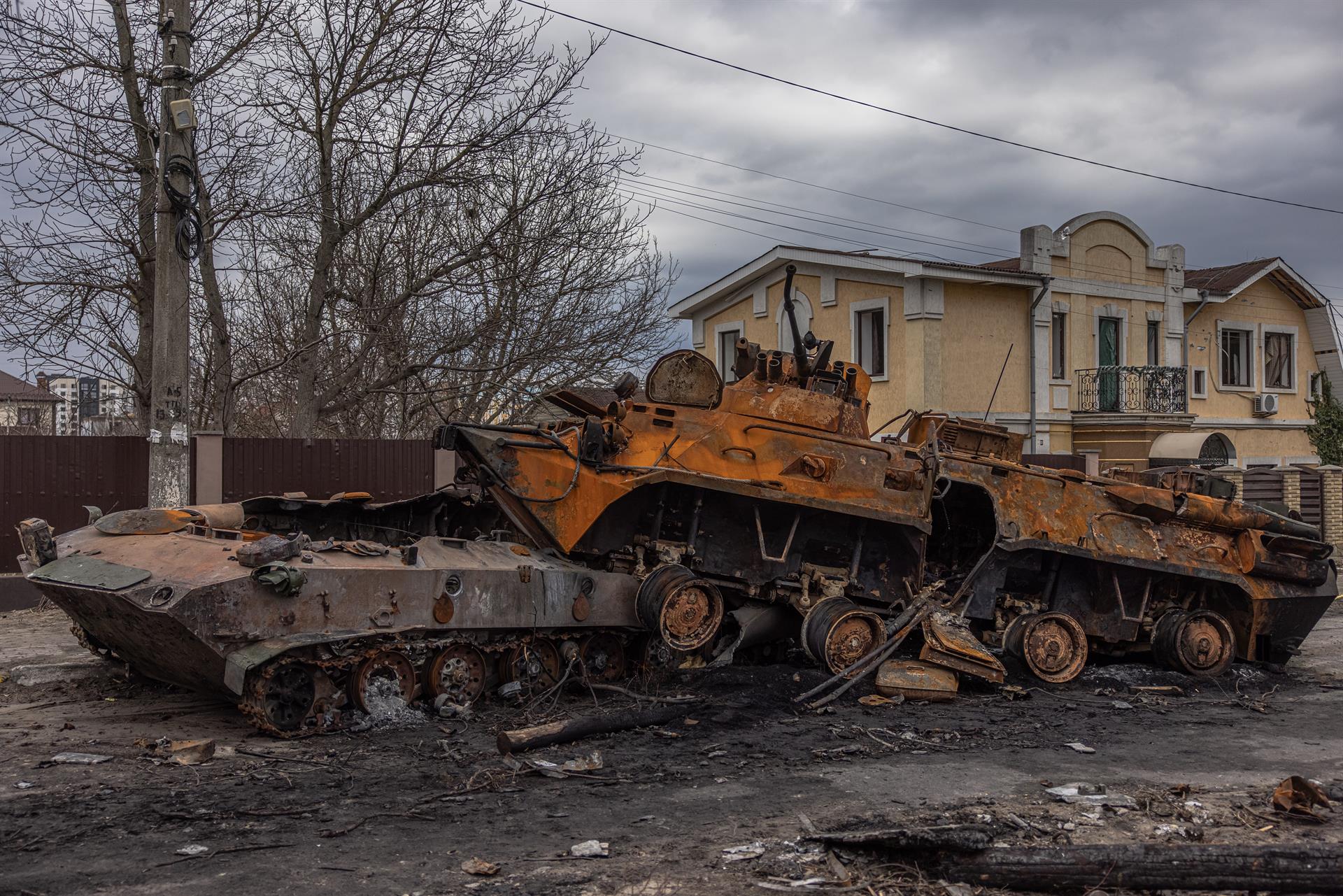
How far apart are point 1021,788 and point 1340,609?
12309mm

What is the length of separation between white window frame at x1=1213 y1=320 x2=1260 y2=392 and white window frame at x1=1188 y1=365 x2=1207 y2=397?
596mm

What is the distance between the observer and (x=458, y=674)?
27.7 feet

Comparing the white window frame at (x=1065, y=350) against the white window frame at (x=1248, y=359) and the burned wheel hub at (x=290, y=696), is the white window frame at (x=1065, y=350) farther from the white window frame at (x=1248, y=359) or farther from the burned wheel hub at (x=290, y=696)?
the burned wheel hub at (x=290, y=696)

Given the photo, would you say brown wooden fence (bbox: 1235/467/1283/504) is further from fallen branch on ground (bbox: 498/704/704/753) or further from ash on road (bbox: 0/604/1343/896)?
fallen branch on ground (bbox: 498/704/704/753)

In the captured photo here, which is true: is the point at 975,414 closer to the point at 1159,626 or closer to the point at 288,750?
the point at 1159,626

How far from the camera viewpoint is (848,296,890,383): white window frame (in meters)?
23.6

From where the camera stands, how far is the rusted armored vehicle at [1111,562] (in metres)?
10.4

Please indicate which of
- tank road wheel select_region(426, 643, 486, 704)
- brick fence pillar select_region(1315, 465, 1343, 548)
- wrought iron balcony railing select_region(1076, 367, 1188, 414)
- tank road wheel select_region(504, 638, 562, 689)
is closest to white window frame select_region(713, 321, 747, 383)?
wrought iron balcony railing select_region(1076, 367, 1188, 414)

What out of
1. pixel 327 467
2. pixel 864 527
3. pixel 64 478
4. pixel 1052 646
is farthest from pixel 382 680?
pixel 327 467

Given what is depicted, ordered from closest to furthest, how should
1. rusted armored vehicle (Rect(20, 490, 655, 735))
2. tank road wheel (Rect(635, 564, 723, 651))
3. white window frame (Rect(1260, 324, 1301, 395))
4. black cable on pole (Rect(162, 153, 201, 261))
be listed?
rusted armored vehicle (Rect(20, 490, 655, 735)), tank road wheel (Rect(635, 564, 723, 651)), black cable on pole (Rect(162, 153, 201, 261)), white window frame (Rect(1260, 324, 1301, 395))

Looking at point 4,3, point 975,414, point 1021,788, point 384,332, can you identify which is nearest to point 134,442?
point 384,332

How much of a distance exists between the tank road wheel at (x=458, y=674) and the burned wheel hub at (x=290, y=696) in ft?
3.02

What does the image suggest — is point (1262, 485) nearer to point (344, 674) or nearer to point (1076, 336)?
point (1076, 336)

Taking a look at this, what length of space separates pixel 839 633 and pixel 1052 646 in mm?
2163
